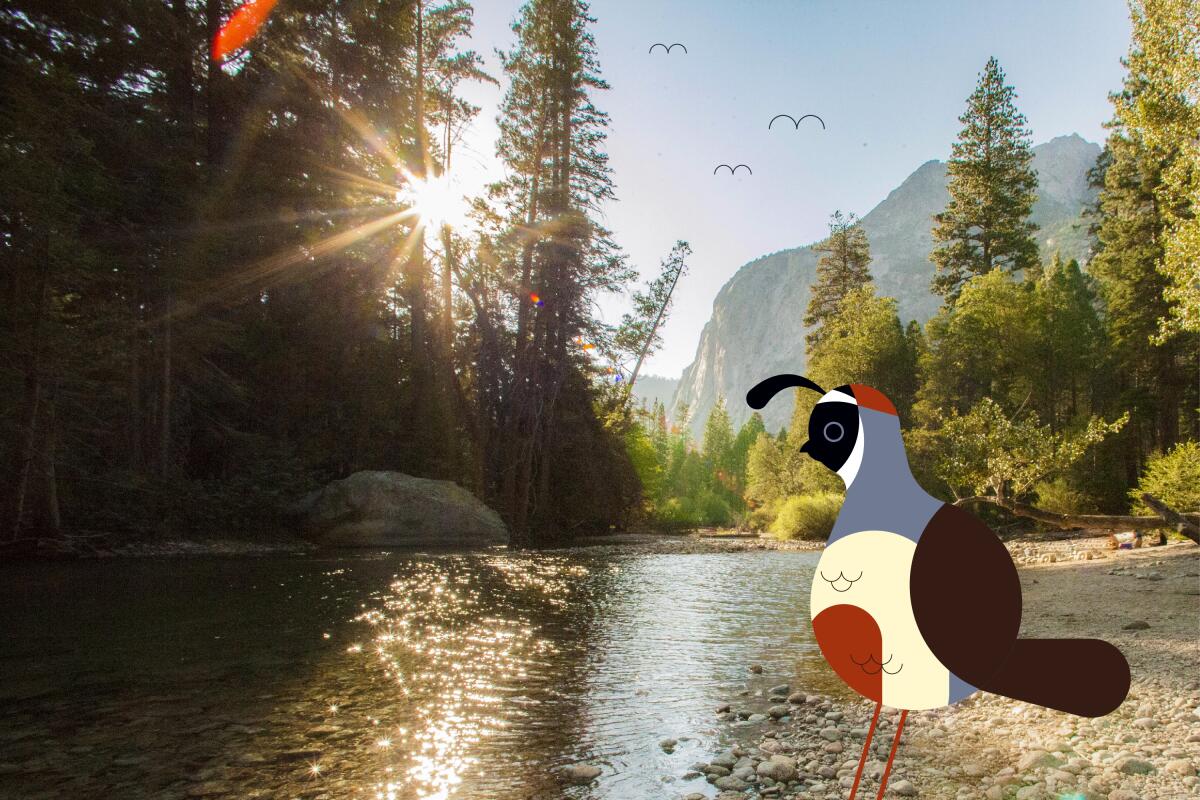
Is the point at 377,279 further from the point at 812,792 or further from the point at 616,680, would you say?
the point at 812,792

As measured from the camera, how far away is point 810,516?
25.7 metres

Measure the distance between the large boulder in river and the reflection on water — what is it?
244 inches

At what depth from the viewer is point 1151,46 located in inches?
525

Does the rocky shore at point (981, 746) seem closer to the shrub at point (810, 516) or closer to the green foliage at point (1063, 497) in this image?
the green foliage at point (1063, 497)

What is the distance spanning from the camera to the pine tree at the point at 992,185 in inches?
1179

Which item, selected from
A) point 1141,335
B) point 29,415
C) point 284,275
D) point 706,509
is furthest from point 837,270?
point 29,415

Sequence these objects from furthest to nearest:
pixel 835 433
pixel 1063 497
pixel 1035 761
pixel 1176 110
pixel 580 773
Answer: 1. pixel 1063 497
2. pixel 1176 110
3. pixel 580 773
4. pixel 1035 761
5. pixel 835 433

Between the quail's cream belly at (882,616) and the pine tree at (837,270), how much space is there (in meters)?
39.0

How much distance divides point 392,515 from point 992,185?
2984 centimetres

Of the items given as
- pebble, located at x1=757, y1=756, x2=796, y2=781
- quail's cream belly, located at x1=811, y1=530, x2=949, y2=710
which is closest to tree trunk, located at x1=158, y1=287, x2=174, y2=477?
pebble, located at x1=757, y1=756, x2=796, y2=781

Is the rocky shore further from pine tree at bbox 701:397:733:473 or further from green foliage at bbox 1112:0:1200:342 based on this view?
pine tree at bbox 701:397:733:473

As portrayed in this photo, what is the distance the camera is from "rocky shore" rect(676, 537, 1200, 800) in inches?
126

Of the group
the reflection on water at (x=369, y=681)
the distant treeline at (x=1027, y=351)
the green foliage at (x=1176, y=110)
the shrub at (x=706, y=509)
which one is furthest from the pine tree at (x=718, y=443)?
the reflection on water at (x=369, y=681)

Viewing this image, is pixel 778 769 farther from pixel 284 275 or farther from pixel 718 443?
pixel 718 443
